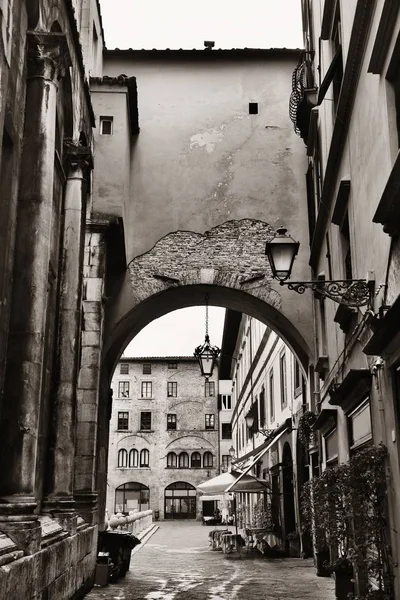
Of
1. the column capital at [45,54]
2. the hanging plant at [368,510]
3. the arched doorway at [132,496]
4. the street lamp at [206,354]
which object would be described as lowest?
the hanging plant at [368,510]

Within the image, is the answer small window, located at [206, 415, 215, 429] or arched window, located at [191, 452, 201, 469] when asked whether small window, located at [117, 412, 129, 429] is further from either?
small window, located at [206, 415, 215, 429]

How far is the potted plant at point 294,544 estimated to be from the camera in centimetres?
1836

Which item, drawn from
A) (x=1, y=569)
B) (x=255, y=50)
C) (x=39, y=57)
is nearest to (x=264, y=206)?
(x=255, y=50)

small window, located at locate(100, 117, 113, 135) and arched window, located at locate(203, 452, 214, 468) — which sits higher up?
small window, located at locate(100, 117, 113, 135)

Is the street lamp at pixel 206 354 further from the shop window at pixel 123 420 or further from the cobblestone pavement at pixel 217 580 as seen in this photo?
the shop window at pixel 123 420

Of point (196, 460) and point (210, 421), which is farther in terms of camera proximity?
point (210, 421)

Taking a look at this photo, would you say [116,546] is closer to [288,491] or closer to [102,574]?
[102,574]

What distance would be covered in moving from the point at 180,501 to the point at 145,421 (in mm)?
6997

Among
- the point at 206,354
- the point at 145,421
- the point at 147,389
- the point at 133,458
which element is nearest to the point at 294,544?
the point at 206,354

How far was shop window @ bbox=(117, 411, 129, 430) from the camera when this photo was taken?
59.8 metres

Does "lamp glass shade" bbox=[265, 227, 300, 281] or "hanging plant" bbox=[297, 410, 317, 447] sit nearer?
"lamp glass shade" bbox=[265, 227, 300, 281]

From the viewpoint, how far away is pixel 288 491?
21.3 metres

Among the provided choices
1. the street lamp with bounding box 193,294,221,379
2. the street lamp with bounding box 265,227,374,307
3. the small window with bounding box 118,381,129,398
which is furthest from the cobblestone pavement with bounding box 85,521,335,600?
the small window with bounding box 118,381,129,398

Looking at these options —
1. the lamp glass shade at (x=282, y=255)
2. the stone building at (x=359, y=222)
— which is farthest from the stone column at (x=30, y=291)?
the stone building at (x=359, y=222)
